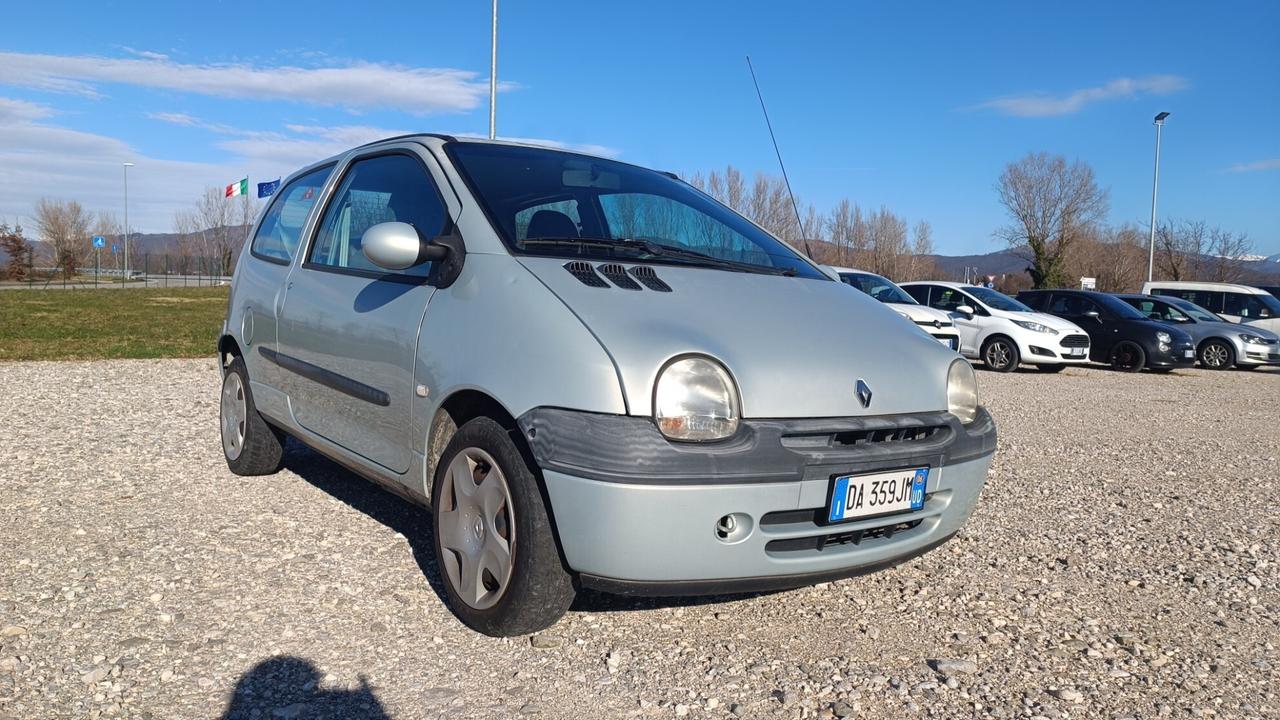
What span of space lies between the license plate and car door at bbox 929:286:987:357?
42.7 feet

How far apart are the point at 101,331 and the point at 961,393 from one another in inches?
640

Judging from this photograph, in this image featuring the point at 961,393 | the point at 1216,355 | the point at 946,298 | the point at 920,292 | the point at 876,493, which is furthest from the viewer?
the point at 1216,355

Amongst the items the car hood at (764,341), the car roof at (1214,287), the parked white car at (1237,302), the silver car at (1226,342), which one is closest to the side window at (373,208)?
the car hood at (764,341)

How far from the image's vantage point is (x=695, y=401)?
263 centimetres

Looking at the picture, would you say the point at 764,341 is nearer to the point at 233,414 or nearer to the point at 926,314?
the point at 233,414

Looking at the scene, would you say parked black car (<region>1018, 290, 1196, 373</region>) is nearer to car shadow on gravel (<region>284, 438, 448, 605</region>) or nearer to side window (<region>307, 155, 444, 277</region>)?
car shadow on gravel (<region>284, 438, 448, 605</region>)

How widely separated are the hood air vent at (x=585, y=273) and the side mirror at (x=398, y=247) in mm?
456

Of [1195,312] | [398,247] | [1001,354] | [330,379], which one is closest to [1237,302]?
[1195,312]

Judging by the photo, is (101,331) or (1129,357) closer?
(101,331)

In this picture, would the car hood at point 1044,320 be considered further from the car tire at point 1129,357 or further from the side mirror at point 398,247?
the side mirror at point 398,247

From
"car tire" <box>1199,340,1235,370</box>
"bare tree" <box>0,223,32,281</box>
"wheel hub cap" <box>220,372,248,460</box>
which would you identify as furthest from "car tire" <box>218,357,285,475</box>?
"bare tree" <box>0,223,32,281</box>

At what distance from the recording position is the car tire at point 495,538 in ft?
8.95

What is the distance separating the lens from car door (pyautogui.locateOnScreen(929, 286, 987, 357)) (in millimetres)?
15570

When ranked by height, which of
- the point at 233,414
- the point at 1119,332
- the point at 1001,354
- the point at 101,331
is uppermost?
the point at 1119,332
